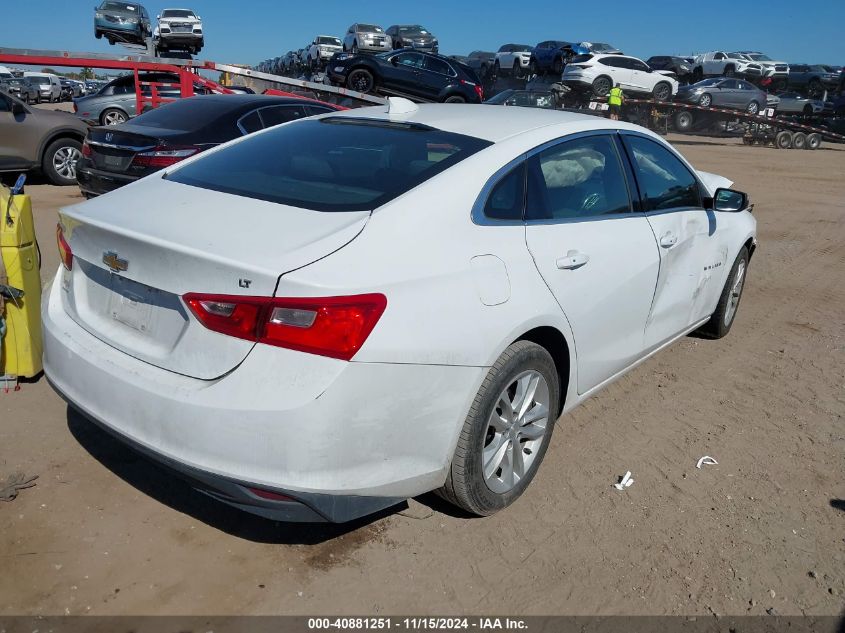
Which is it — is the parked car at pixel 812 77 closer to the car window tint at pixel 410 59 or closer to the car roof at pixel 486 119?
the car window tint at pixel 410 59

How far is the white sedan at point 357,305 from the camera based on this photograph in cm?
233

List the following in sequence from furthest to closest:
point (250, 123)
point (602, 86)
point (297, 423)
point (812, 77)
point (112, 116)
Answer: point (812, 77) < point (602, 86) < point (112, 116) < point (250, 123) < point (297, 423)

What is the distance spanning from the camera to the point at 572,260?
10.5 feet

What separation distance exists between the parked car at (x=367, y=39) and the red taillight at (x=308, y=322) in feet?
102

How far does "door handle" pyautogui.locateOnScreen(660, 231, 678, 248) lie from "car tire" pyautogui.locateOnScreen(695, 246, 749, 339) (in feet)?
4.26

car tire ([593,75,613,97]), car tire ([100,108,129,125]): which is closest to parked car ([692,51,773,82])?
car tire ([593,75,613,97])

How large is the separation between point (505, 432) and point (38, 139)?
10723 mm

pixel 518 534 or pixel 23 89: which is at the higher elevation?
pixel 518 534

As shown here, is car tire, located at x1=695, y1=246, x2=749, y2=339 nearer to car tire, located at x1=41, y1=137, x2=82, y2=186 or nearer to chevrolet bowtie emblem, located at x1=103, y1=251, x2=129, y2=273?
chevrolet bowtie emblem, located at x1=103, y1=251, x2=129, y2=273

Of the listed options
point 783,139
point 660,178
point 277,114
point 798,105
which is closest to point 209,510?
point 660,178

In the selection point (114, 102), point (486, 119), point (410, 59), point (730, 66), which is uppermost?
point (730, 66)

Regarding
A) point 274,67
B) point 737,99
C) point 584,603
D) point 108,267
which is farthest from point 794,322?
point 274,67

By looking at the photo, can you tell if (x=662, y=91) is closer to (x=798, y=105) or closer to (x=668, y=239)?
(x=798, y=105)

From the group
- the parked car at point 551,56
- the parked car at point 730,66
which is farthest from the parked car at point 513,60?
the parked car at point 730,66
